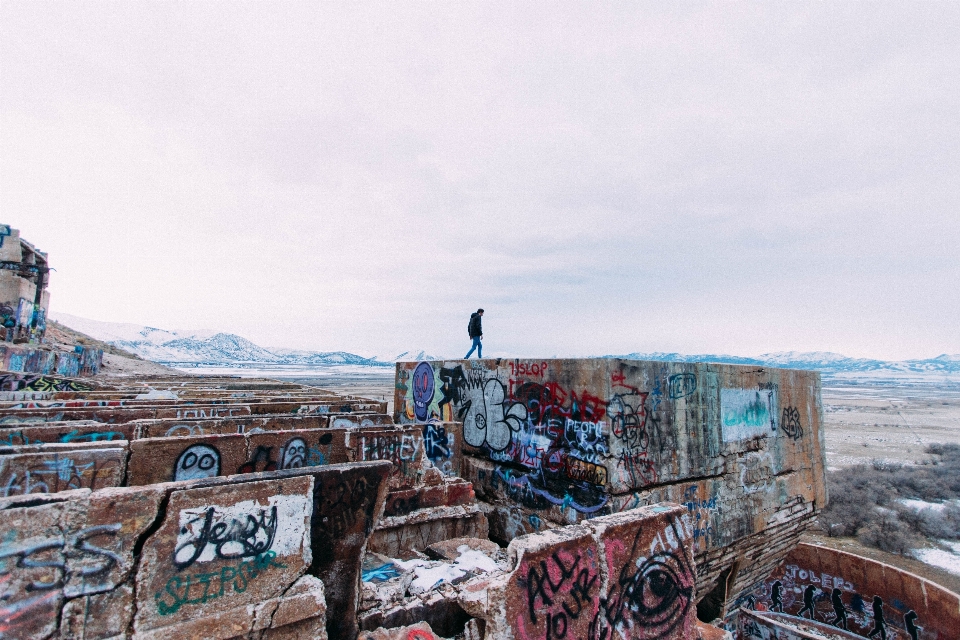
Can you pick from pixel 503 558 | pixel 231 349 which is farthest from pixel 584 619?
pixel 231 349

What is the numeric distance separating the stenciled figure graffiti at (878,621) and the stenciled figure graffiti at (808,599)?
1.25m

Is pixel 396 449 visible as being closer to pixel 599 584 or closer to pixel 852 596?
pixel 599 584

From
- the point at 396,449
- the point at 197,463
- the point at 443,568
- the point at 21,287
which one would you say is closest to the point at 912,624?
the point at 443,568

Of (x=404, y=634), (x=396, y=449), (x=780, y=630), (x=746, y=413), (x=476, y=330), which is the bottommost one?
(x=780, y=630)

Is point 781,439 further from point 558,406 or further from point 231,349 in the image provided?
point 231,349

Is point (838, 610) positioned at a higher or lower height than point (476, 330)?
lower

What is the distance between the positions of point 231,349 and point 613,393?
222m

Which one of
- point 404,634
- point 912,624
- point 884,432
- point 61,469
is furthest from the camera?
point 884,432

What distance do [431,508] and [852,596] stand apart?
11587 mm

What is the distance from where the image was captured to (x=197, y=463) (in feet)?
14.8

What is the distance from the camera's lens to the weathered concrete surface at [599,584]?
3.22 metres

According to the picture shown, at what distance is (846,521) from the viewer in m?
16.5

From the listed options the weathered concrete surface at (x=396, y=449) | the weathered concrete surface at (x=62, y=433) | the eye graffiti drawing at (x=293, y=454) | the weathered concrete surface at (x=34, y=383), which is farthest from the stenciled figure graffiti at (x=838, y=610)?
the weathered concrete surface at (x=34, y=383)

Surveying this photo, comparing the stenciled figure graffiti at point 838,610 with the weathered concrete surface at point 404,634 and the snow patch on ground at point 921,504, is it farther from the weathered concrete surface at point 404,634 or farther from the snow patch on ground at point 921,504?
the weathered concrete surface at point 404,634
